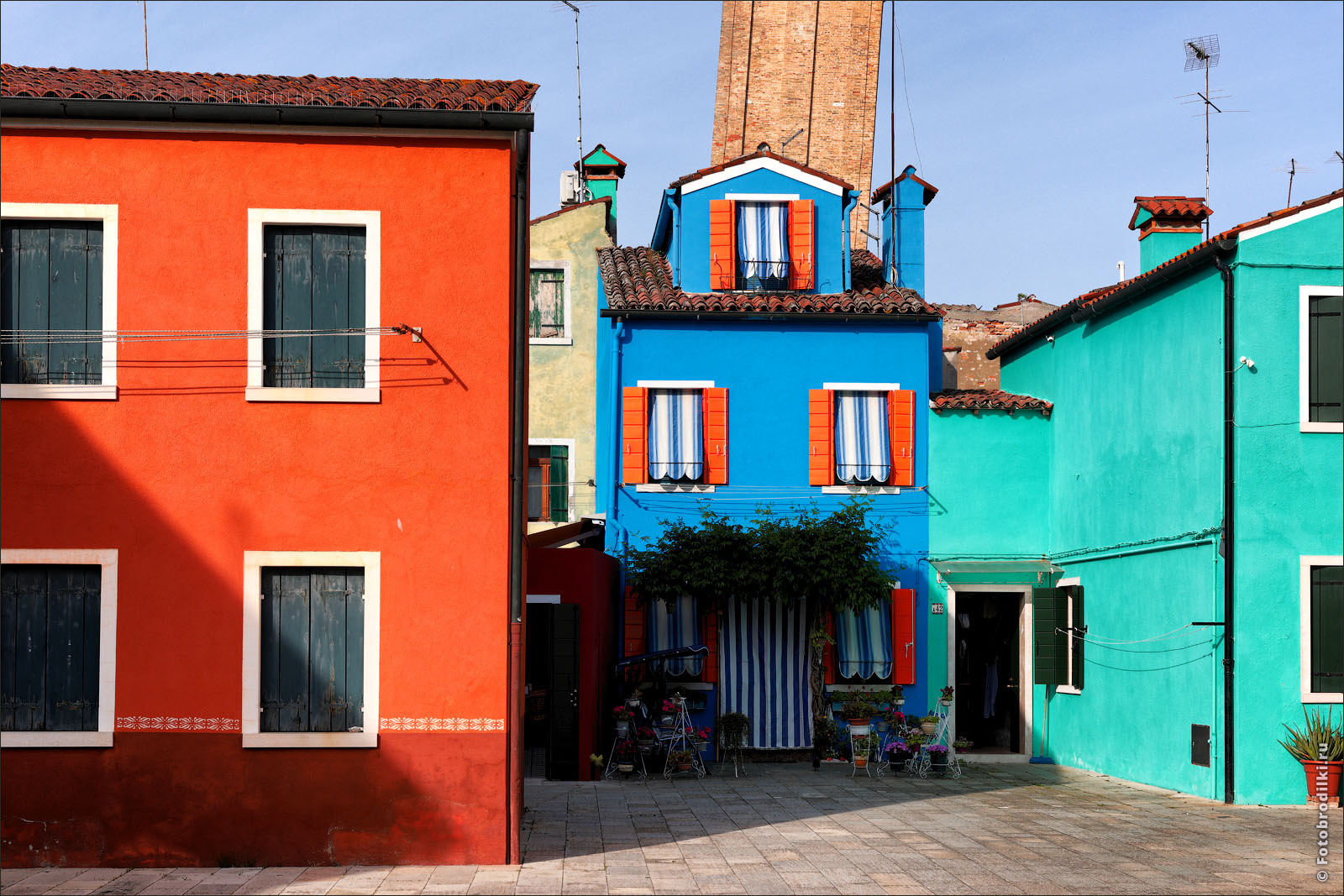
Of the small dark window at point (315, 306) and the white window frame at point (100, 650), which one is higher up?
the small dark window at point (315, 306)

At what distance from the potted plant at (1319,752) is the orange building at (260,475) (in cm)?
819

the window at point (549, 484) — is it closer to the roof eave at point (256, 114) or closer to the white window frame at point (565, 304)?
the white window frame at point (565, 304)

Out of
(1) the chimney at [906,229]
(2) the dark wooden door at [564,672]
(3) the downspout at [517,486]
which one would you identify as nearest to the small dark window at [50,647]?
(3) the downspout at [517,486]

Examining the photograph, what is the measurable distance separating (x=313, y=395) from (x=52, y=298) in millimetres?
2221

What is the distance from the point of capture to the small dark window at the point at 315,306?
11.6m

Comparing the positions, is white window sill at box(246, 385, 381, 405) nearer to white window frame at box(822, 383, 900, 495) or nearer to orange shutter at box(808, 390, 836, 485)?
orange shutter at box(808, 390, 836, 485)

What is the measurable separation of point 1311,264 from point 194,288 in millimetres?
11223

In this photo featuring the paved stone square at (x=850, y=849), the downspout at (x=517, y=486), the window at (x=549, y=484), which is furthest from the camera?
the window at (x=549, y=484)

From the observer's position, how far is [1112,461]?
717 inches

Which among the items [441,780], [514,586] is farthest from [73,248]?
[441,780]

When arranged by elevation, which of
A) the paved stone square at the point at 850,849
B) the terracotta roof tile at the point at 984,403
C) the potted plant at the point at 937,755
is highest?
the terracotta roof tile at the point at 984,403

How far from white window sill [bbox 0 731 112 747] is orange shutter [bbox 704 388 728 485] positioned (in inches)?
404

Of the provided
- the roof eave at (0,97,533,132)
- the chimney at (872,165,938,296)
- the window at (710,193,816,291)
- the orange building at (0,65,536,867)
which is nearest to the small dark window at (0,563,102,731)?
the orange building at (0,65,536,867)

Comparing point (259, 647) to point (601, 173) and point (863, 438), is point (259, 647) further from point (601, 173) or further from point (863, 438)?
point (601, 173)
